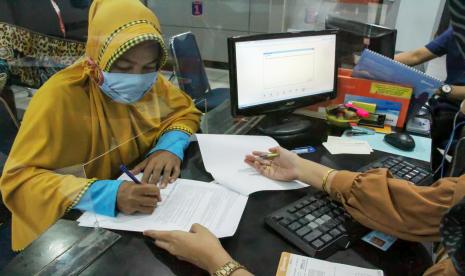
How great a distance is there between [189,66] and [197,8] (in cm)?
192

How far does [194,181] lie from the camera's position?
1.00 meters

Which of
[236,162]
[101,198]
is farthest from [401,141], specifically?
[101,198]

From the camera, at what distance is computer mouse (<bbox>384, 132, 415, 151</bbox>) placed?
1.27 metres

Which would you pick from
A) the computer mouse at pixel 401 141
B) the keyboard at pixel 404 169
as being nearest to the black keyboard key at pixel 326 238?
the keyboard at pixel 404 169

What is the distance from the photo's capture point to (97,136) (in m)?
1.09

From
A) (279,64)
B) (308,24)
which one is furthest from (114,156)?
(308,24)

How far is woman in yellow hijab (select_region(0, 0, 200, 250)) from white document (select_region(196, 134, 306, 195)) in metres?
0.10

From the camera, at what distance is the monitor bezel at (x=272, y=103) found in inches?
46.3

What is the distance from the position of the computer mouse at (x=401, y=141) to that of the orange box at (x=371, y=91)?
210mm

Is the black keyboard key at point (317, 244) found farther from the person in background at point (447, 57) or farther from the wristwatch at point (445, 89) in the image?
the person in background at point (447, 57)

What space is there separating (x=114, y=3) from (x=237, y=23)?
3259 mm

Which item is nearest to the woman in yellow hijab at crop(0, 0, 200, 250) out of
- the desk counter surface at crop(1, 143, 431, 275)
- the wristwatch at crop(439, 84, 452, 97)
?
the desk counter surface at crop(1, 143, 431, 275)

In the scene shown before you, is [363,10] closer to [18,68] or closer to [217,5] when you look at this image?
[217,5]

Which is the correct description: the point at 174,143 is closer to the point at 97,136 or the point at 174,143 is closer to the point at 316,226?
the point at 97,136
